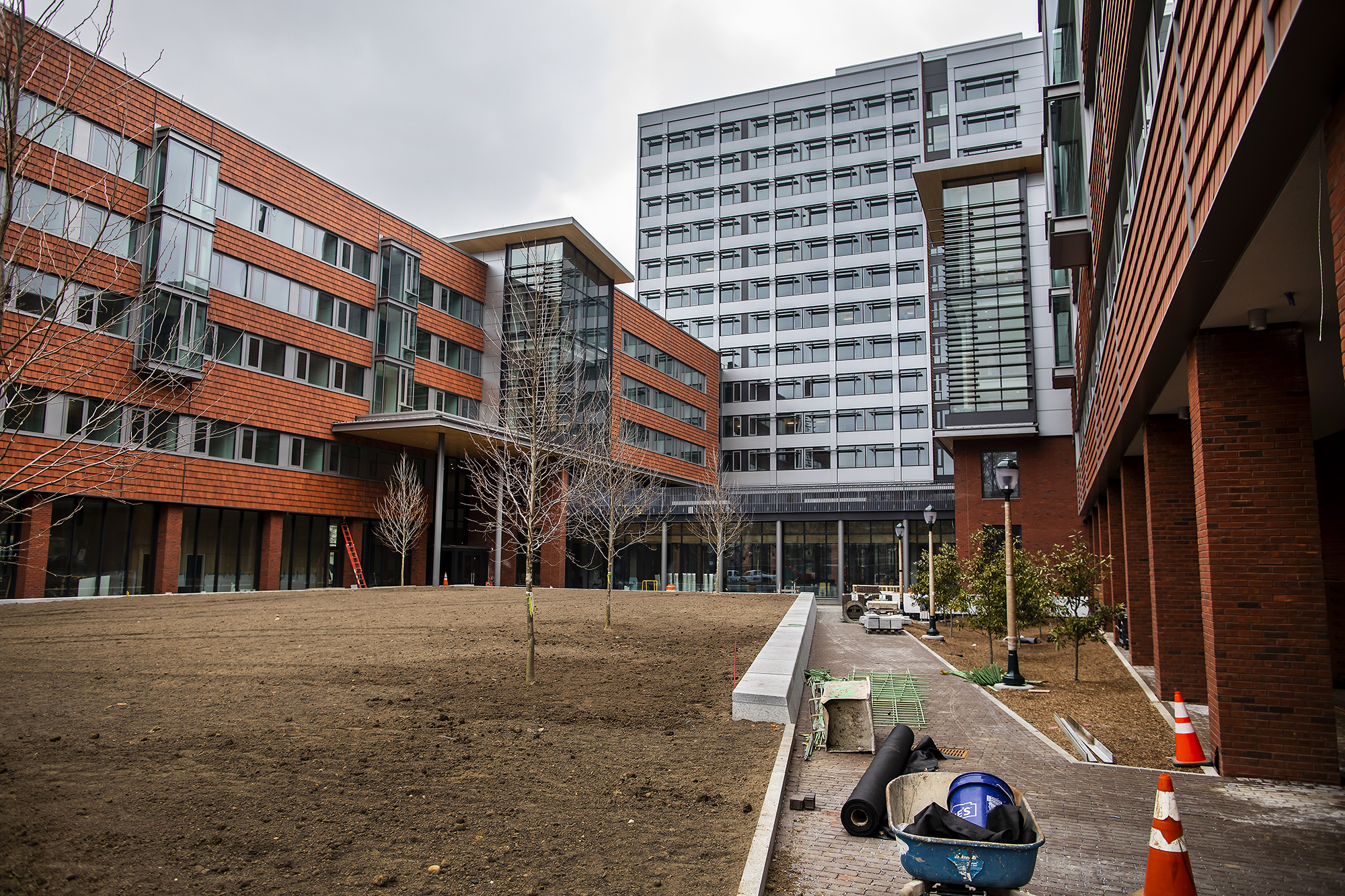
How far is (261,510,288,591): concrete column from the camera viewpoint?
33.6 metres

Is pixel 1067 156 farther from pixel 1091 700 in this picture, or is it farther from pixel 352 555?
pixel 352 555

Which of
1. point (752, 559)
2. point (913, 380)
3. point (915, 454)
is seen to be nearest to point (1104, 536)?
point (752, 559)

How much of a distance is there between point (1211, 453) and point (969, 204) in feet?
110

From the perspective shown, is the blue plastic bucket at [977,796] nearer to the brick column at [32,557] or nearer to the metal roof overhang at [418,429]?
the brick column at [32,557]

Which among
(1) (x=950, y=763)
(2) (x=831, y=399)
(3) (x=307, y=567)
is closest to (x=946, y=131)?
(2) (x=831, y=399)

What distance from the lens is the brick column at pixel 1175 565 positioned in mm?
12016

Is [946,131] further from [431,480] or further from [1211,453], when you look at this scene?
[1211,453]

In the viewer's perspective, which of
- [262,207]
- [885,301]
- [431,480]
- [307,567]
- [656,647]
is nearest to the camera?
[656,647]

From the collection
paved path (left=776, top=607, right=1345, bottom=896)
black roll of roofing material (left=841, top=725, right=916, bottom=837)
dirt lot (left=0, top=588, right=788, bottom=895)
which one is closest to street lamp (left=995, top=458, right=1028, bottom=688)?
paved path (left=776, top=607, right=1345, bottom=896)

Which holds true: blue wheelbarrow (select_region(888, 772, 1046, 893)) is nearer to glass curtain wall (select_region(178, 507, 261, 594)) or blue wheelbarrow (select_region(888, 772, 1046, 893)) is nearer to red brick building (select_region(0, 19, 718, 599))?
red brick building (select_region(0, 19, 718, 599))

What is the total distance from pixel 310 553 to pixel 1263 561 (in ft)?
118

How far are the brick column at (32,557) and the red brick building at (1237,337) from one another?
2925 cm

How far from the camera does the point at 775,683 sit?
10.6 m

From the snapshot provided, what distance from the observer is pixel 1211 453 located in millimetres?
8086
